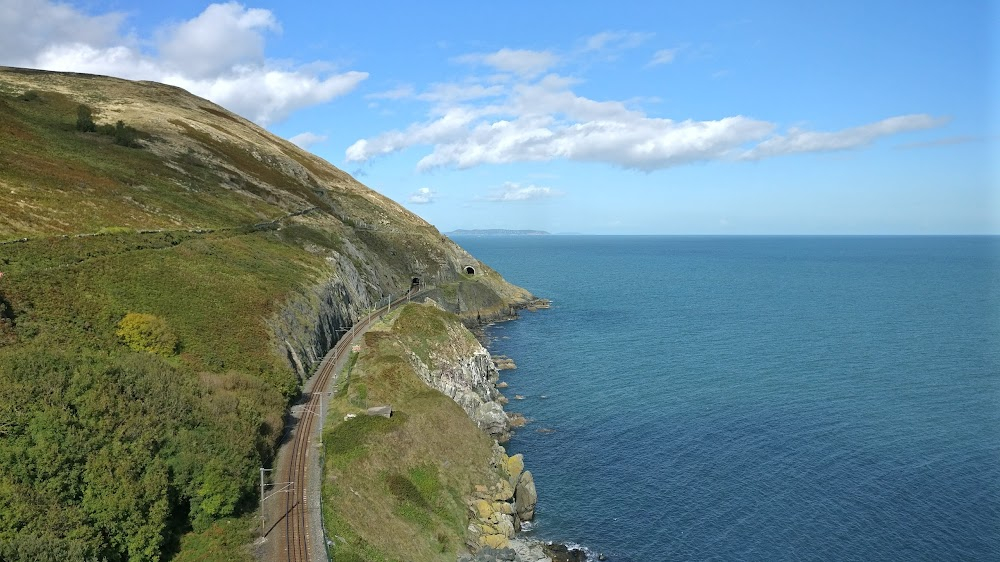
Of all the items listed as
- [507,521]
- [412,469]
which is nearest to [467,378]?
[412,469]

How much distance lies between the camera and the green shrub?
156ft

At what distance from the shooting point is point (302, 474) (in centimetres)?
4334

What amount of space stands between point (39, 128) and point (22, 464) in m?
91.8

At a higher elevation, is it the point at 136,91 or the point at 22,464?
the point at 136,91

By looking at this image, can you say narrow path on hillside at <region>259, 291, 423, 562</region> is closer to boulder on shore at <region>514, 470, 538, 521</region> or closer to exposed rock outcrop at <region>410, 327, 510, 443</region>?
exposed rock outcrop at <region>410, 327, 510, 443</region>

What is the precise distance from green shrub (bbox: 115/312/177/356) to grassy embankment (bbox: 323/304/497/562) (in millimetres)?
15161

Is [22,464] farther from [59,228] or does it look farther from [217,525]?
[59,228]

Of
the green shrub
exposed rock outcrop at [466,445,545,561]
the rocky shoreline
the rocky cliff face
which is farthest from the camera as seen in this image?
the rocky cliff face

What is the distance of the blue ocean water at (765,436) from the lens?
48125mm

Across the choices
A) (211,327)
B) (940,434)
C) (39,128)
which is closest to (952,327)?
(940,434)

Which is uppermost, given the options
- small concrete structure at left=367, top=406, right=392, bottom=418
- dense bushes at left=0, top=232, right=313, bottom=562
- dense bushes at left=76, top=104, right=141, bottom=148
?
dense bushes at left=76, top=104, right=141, bottom=148

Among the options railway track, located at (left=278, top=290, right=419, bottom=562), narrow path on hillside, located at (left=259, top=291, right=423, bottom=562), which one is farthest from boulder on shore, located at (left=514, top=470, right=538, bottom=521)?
railway track, located at (left=278, top=290, right=419, bottom=562)

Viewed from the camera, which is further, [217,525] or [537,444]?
[537,444]

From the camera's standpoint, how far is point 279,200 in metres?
118
